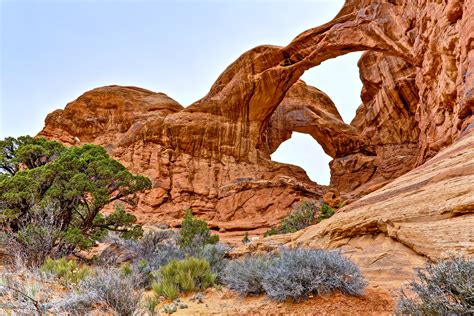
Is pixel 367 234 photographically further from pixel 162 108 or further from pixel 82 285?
pixel 162 108

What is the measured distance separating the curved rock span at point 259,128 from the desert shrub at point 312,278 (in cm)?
1245

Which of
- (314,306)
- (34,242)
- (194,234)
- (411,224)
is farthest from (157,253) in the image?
(411,224)

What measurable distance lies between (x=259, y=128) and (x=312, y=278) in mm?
22314

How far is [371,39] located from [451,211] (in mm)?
15555

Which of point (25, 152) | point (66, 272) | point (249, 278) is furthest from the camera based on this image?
point (25, 152)

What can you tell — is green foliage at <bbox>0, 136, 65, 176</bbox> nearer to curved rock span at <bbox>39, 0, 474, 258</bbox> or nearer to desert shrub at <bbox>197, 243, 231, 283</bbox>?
desert shrub at <bbox>197, 243, 231, 283</bbox>

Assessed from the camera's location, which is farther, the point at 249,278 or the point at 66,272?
the point at 66,272

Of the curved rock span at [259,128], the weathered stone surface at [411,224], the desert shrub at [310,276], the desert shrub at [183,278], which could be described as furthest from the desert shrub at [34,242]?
the curved rock span at [259,128]

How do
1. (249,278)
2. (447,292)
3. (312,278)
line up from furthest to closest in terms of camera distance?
1. (249,278)
2. (312,278)
3. (447,292)

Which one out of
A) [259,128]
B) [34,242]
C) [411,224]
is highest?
[259,128]

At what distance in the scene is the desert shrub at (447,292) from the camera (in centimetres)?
275

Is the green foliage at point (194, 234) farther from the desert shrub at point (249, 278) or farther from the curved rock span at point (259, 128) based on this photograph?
the desert shrub at point (249, 278)

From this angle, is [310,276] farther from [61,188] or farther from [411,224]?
[61,188]

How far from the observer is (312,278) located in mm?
4582
